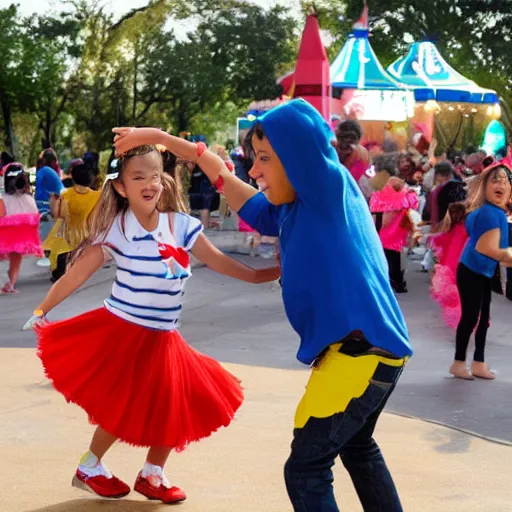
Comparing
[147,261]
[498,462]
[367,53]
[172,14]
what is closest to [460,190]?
[498,462]

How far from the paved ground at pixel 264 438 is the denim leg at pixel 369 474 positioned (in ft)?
2.73

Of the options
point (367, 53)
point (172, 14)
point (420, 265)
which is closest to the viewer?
point (420, 265)

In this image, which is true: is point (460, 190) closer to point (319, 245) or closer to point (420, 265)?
point (420, 265)

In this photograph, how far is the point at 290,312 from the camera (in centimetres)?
325

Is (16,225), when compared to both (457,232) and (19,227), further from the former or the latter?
(457,232)

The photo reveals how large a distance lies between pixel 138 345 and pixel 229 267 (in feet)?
1.60

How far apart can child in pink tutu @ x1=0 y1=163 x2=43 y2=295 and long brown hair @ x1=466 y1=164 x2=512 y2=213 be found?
6.62 meters

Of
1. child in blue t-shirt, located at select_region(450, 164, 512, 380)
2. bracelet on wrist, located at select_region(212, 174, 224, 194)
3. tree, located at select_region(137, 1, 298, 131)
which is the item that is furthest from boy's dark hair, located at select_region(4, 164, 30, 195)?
tree, located at select_region(137, 1, 298, 131)

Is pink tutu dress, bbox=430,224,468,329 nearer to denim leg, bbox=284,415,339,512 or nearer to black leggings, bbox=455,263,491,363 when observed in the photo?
black leggings, bbox=455,263,491,363

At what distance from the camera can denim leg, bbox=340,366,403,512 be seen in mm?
3441

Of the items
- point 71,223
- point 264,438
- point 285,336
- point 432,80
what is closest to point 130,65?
point 432,80

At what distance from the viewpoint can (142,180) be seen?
4.38m

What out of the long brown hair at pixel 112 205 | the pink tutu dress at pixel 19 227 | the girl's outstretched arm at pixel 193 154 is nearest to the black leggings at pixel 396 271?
the pink tutu dress at pixel 19 227

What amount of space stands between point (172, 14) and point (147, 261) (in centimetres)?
3686
